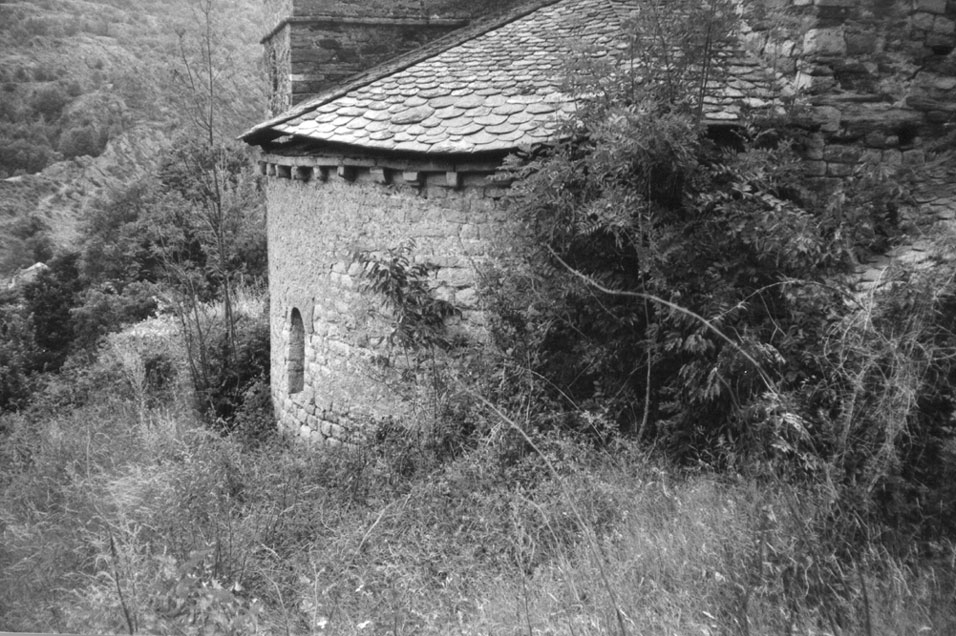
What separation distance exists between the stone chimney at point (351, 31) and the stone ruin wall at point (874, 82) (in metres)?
4.48

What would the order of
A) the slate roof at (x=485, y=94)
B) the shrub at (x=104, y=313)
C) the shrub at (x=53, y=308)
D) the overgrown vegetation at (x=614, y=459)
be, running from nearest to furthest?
the overgrown vegetation at (x=614, y=459) < the slate roof at (x=485, y=94) < the shrub at (x=104, y=313) < the shrub at (x=53, y=308)

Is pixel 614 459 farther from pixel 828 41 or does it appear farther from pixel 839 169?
pixel 828 41

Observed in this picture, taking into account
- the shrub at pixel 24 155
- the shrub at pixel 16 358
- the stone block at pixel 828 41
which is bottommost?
the shrub at pixel 16 358

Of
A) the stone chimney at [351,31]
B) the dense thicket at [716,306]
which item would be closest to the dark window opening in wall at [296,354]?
the stone chimney at [351,31]

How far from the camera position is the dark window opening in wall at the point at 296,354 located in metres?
8.10

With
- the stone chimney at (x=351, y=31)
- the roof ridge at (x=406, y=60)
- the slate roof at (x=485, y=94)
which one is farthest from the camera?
the stone chimney at (x=351, y=31)

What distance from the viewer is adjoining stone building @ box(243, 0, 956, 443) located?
17.7 ft

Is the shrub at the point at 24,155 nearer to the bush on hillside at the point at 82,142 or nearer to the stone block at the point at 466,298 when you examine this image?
the bush on hillside at the point at 82,142

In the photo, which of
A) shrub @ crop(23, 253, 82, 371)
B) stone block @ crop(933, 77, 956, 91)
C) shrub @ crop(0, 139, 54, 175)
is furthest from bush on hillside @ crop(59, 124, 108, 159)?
stone block @ crop(933, 77, 956, 91)

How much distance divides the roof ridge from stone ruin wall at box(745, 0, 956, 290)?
10.8 ft

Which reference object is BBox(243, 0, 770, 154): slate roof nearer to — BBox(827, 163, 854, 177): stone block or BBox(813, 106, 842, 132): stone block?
BBox(813, 106, 842, 132): stone block

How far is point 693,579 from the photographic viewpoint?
304 centimetres

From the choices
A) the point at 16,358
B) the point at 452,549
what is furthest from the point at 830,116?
the point at 16,358

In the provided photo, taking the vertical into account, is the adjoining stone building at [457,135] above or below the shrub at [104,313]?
above
